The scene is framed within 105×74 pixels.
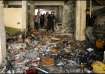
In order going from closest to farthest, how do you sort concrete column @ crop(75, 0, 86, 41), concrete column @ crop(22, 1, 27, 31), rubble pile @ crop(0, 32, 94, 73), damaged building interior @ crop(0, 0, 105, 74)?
rubble pile @ crop(0, 32, 94, 73) → damaged building interior @ crop(0, 0, 105, 74) → concrete column @ crop(75, 0, 86, 41) → concrete column @ crop(22, 1, 27, 31)

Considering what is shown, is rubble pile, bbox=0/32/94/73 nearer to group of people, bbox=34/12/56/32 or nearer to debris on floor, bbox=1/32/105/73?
debris on floor, bbox=1/32/105/73

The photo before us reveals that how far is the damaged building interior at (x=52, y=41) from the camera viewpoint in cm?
1004

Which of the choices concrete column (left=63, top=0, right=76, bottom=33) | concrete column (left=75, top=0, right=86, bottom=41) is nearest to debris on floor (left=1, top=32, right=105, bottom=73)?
concrete column (left=75, top=0, right=86, bottom=41)

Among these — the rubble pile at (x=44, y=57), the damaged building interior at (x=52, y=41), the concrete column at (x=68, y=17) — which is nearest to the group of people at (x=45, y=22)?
the damaged building interior at (x=52, y=41)

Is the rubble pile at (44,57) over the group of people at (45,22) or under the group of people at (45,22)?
under

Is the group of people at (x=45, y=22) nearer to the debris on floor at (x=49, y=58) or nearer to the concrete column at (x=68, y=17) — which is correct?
the concrete column at (x=68, y=17)

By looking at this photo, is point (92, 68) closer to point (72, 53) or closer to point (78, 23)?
point (72, 53)

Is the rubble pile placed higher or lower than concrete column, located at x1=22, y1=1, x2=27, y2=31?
lower

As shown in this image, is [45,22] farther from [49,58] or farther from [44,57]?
[49,58]

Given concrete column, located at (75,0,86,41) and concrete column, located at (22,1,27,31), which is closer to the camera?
concrete column, located at (75,0,86,41)

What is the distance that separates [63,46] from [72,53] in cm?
180

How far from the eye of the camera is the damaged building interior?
32.9 feet

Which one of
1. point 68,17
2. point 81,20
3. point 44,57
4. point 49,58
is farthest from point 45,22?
point 49,58

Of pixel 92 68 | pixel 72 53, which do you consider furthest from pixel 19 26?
pixel 92 68
